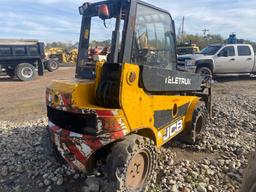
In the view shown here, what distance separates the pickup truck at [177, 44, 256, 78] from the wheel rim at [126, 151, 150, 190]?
10306mm

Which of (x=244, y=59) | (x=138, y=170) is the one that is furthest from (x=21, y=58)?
(x=138, y=170)

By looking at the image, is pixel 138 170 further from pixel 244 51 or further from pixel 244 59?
pixel 244 51

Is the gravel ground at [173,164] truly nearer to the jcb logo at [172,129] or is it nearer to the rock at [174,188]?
the rock at [174,188]

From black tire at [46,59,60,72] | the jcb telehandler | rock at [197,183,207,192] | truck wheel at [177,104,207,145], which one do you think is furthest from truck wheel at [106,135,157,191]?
black tire at [46,59,60,72]

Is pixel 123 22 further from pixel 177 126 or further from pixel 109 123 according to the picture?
pixel 177 126

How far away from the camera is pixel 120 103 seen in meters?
3.52

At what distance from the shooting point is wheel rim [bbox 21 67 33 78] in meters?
17.9

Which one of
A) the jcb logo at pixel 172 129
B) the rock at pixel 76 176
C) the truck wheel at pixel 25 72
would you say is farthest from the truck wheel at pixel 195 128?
the truck wheel at pixel 25 72

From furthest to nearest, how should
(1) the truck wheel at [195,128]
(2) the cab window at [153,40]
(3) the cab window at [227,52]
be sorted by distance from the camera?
(3) the cab window at [227,52] → (1) the truck wheel at [195,128] → (2) the cab window at [153,40]

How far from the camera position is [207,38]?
44906 millimetres

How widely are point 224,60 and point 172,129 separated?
11.0 metres

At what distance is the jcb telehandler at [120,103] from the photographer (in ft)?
11.6

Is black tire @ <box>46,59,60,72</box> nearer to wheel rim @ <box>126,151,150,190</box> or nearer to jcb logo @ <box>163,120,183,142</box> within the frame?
jcb logo @ <box>163,120,183,142</box>

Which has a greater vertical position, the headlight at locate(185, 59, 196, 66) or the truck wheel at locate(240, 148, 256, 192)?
the headlight at locate(185, 59, 196, 66)
